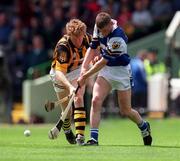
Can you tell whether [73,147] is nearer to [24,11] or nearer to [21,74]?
[21,74]

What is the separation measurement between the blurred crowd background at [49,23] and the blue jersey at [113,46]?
12.3 meters

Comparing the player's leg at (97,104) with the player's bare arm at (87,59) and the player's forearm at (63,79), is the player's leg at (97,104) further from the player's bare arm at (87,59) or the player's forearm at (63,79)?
the player's forearm at (63,79)

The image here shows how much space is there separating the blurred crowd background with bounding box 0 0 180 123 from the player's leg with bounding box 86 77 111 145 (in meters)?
12.1

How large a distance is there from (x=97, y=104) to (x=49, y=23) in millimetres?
13908

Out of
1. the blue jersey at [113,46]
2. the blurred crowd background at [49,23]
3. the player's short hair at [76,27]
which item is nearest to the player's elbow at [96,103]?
the blue jersey at [113,46]

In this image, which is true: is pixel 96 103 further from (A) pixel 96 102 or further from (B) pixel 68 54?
(B) pixel 68 54

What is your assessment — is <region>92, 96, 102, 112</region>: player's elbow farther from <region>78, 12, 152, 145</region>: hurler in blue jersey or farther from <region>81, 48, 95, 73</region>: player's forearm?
<region>81, 48, 95, 73</region>: player's forearm

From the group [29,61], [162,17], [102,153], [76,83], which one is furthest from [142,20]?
[102,153]

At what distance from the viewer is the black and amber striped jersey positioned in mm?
15156

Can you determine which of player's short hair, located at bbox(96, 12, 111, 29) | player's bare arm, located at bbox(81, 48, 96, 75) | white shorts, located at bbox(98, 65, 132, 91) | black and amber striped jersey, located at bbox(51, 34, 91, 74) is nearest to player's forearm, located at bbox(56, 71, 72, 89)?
black and amber striped jersey, located at bbox(51, 34, 91, 74)

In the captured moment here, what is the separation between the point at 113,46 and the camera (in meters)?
14.4

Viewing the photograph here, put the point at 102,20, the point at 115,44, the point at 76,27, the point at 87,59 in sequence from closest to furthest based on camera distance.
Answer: the point at 102,20, the point at 115,44, the point at 87,59, the point at 76,27

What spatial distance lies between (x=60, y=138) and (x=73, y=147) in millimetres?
3203

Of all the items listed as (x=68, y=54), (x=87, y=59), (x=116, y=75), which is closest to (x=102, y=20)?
(x=87, y=59)
